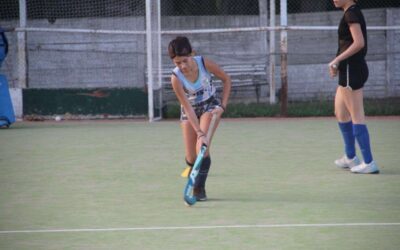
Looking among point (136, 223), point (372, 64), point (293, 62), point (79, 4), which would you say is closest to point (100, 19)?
point (79, 4)

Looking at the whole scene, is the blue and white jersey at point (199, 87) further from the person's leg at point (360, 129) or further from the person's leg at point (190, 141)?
the person's leg at point (360, 129)

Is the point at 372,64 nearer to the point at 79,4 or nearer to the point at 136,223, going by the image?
the point at 79,4

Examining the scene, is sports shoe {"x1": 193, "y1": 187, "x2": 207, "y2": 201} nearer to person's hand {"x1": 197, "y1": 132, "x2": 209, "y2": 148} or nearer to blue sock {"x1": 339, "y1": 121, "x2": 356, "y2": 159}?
person's hand {"x1": 197, "y1": 132, "x2": 209, "y2": 148}

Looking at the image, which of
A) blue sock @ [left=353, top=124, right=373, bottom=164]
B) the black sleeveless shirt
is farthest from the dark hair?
blue sock @ [left=353, top=124, right=373, bottom=164]

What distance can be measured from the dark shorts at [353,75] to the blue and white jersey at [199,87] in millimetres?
1760

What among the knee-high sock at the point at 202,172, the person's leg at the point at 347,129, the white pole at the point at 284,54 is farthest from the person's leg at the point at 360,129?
the white pole at the point at 284,54

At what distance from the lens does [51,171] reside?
10414 mm

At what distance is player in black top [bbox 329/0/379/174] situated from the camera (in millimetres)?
9531

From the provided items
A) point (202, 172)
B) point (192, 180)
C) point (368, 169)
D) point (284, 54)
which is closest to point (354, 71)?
point (368, 169)

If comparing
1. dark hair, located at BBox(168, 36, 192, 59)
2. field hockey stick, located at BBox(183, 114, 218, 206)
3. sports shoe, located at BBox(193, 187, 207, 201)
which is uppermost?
dark hair, located at BBox(168, 36, 192, 59)

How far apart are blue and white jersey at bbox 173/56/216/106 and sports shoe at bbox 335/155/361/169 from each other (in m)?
2.14

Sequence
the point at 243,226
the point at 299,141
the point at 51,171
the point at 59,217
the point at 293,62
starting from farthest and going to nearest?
1. the point at 293,62
2. the point at 299,141
3. the point at 51,171
4. the point at 59,217
5. the point at 243,226

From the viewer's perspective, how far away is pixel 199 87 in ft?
27.8

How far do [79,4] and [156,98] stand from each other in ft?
14.5
